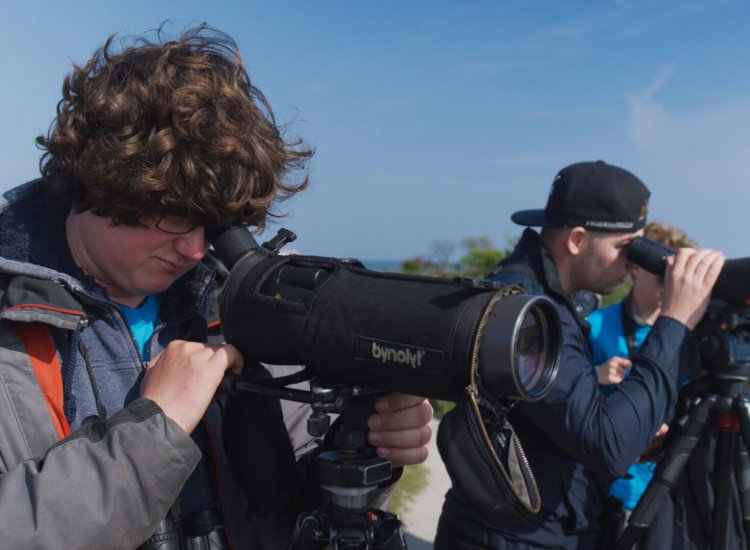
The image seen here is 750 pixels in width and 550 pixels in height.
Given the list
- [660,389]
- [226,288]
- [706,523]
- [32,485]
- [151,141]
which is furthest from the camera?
[706,523]

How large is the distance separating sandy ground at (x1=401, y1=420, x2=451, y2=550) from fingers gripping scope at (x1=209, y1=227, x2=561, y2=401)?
124 inches

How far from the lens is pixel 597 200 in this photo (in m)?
2.47

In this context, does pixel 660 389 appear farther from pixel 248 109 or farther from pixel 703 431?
pixel 248 109

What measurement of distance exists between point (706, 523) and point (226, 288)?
1.88 meters

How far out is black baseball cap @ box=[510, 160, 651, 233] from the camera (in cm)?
246

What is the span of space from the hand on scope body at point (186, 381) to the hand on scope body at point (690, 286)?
1577mm

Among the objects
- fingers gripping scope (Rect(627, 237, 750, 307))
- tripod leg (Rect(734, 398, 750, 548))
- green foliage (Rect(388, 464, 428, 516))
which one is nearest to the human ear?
fingers gripping scope (Rect(627, 237, 750, 307))

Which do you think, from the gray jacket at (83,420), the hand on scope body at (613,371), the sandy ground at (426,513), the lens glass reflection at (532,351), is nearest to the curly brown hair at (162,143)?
the gray jacket at (83,420)

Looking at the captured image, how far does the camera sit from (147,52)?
5.15 ft

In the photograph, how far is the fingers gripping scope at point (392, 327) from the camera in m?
1.07

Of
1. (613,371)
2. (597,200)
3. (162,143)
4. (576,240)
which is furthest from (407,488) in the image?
(162,143)

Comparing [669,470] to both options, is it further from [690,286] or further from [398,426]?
[398,426]

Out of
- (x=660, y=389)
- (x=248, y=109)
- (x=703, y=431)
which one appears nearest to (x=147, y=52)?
(x=248, y=109)

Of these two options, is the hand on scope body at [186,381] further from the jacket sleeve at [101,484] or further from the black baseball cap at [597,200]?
the black baseball cap at [597,200]
